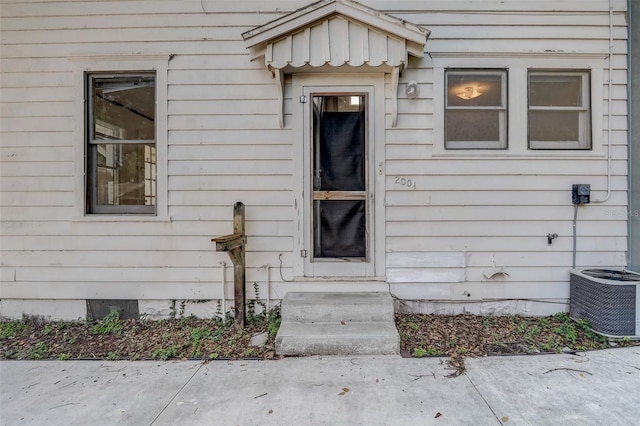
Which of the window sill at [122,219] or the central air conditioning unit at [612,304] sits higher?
the window sill at [122,219]

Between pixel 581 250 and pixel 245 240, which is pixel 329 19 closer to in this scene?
pixel 245 240

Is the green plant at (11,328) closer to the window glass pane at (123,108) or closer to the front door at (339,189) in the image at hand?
the window glass pane at (123,108)

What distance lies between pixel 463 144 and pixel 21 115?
459cm

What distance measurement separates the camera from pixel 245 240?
3.23 metres

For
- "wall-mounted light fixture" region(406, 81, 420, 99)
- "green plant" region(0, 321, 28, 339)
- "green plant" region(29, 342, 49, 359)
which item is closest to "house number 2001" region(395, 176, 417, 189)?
"wall-mounted light fixture" region(406, 81, 420, 99)

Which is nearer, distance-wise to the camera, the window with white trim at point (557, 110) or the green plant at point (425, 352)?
the green plant at point (425, 352)

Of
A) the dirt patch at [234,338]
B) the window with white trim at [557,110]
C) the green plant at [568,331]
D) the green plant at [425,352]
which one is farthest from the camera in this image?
the window with white trim at [557,110]

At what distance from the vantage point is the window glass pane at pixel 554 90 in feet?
11.0

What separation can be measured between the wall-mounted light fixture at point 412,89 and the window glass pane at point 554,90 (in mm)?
1226

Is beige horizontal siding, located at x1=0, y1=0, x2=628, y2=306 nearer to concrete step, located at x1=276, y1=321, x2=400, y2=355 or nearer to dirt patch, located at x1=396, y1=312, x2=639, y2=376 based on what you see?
dirt patch, located at x1=396, y1=312, x2=639, y2=376

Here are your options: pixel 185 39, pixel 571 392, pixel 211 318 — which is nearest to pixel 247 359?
pixel 211 318

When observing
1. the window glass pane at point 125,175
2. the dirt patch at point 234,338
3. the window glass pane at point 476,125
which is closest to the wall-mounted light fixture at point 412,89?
the window glass pane at point 476,125

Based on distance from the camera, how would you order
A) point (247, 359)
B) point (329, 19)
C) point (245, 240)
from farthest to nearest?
point (245, 240) → point (329, 19) → point (247, 359)

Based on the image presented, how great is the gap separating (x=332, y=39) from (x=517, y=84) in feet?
6.40
